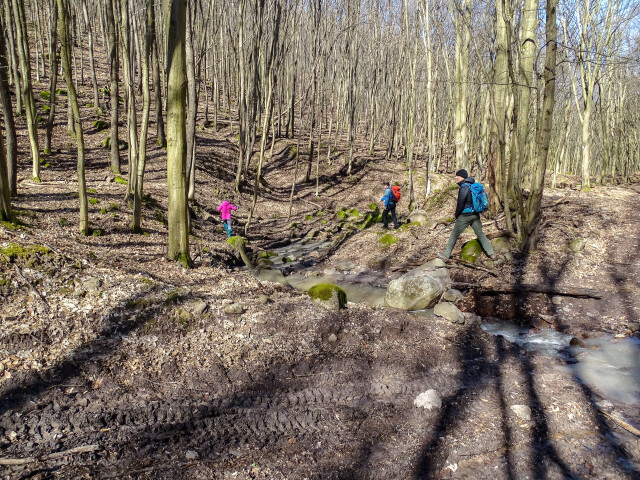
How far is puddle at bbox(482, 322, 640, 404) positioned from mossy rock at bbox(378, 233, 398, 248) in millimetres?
5044

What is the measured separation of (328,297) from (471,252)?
4.63m

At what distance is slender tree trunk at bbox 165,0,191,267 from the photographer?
258 inches

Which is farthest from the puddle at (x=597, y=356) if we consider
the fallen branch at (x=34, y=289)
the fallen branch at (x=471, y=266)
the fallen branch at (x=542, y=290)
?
the fallen branch at (x=34, y=289)

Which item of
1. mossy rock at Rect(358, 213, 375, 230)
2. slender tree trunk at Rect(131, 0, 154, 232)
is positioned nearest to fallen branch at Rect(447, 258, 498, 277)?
mossy rock at Rect(358, 213, 375, 230)

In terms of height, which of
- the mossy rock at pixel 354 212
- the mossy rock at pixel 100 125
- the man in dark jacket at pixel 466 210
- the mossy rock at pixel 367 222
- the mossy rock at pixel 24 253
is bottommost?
the mossy rock at pixel 367 222

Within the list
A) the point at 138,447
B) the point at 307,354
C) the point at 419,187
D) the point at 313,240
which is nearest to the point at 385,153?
the point at 419,187

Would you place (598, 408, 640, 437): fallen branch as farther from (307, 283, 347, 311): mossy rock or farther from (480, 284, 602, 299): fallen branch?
(480, 284, 602, 299): fallen branch

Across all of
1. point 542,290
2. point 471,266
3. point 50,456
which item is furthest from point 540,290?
point 50,456

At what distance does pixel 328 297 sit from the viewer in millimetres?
6574

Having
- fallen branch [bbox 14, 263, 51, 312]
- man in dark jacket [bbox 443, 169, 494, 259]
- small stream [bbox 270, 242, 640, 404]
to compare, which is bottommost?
small stream [bbox 270, 242, 640, 404]

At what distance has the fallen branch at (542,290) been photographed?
24.9ft

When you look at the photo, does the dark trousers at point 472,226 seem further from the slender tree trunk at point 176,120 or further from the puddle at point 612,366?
the slender tree trunk at point 176,120

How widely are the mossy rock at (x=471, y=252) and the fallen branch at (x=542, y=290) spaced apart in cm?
124

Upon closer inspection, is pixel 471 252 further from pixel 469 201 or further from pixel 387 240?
pixel 387 240
